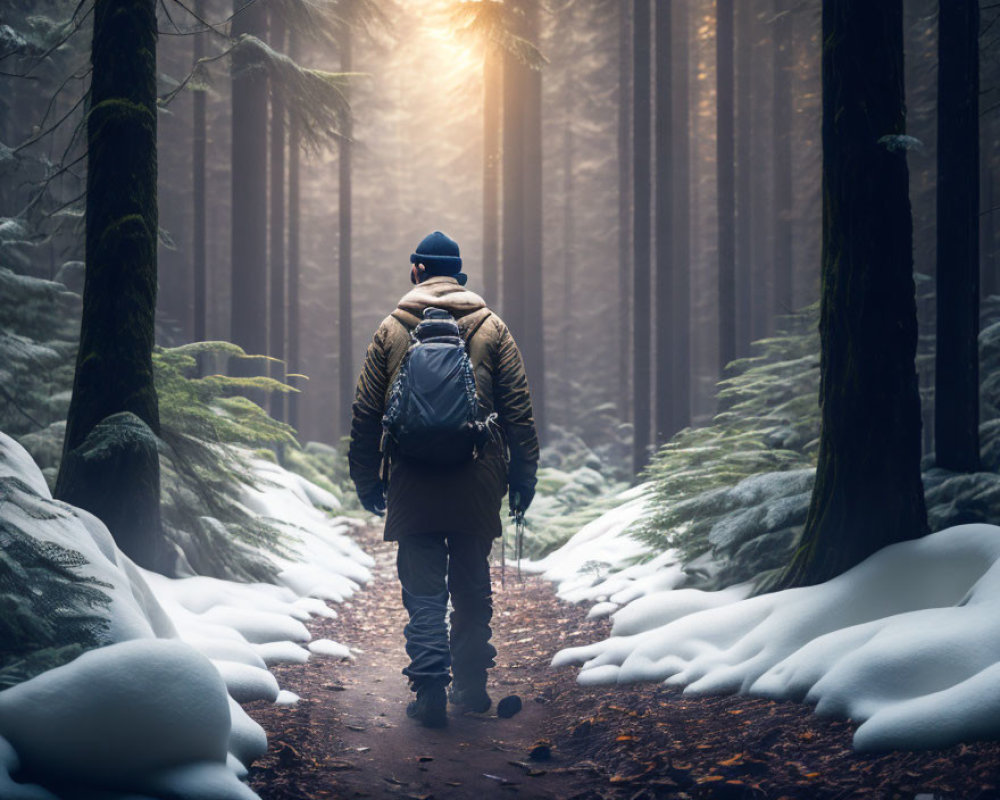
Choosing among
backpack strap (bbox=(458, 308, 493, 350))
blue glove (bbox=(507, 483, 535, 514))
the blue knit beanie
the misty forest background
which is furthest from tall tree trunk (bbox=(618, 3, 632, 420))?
blue glove (bbox=(507, 483, 535, 514))

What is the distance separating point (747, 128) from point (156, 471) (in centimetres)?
1875

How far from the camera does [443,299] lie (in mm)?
5480

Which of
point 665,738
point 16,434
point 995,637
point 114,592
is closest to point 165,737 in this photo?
point 114,592

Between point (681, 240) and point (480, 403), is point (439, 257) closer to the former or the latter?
point (480, 403)

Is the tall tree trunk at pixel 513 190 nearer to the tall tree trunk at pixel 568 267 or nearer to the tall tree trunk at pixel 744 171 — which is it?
the tall tree trunk at pixel 744 171

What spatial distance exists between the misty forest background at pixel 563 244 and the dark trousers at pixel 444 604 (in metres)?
2.02

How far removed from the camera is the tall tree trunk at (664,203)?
15.9 metres

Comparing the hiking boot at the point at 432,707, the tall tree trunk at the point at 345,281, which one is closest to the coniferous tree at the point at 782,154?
the tall tree trunk at the point at 345,281

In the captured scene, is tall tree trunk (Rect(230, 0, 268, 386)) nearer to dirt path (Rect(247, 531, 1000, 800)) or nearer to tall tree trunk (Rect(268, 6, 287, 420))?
tall tree trunk (Rect(268, 6, 287, 420))

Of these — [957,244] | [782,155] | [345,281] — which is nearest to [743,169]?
[782,155]

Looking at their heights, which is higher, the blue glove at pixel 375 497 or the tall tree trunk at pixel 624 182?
the tall tree trunk at pixel 624 182

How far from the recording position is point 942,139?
6902 millimetres

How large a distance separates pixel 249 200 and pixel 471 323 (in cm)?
1150

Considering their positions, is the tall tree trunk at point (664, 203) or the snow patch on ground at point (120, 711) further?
the tall tree trunk at point (664, 203)
